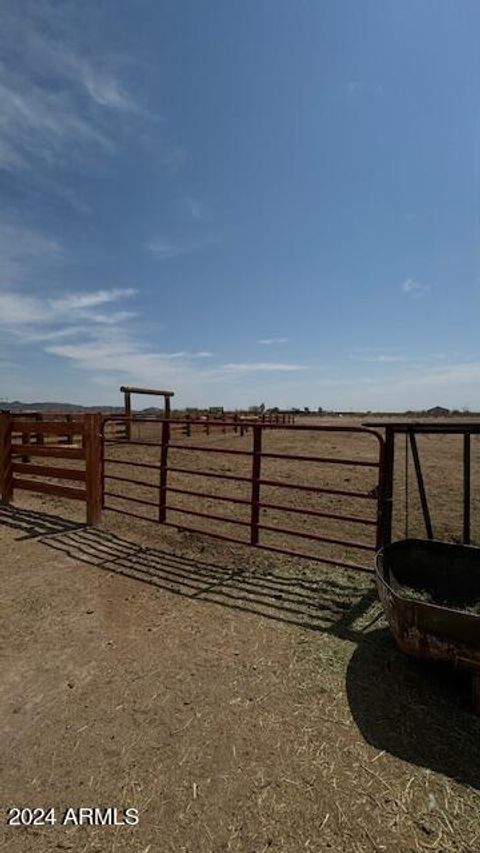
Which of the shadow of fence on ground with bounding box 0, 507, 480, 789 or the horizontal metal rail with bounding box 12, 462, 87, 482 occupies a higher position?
the horizontal metal rail with bounding box 12, 462, 87, 482

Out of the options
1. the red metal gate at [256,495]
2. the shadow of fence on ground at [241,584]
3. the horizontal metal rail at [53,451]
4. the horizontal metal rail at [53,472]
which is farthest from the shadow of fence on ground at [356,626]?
the horizontal metal rail at [53,451]

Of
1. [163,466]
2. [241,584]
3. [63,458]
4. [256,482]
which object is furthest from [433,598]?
[63,458]

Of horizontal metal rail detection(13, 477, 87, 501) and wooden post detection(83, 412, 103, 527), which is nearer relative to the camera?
wooden post detection(83, 412, 103, 527)

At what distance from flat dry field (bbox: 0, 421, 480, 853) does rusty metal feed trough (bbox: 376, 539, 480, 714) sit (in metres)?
0.34

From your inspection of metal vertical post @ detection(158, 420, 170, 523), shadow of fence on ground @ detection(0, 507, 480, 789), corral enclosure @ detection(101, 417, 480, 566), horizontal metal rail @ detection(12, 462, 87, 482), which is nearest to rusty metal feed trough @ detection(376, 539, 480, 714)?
shadow of fence on ground @ detection(0, 507, 480, 789)

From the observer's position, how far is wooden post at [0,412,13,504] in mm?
8648

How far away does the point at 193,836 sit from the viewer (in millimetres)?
2049

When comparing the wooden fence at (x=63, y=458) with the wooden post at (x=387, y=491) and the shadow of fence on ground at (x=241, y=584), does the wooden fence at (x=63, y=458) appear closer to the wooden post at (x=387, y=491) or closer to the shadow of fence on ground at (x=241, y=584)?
the shadow of fence on ground at (x=241, y=584)

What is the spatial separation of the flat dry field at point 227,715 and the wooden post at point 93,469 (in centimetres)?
175

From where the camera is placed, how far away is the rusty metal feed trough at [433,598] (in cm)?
276

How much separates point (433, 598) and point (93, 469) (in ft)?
16.3

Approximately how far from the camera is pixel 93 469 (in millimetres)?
7086

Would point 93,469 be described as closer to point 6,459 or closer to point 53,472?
point 53,472

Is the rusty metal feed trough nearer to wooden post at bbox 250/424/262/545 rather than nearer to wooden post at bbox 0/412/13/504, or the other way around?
wooden post at bbox 250/424/262/545
